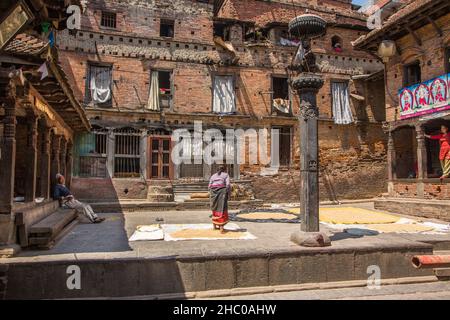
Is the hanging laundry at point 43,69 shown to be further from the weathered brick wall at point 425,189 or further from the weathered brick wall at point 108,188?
A: the weathered brick wall at point 425,189

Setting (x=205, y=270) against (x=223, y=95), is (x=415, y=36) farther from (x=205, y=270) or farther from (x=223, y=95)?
(x=205, y=270)

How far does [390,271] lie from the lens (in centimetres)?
646

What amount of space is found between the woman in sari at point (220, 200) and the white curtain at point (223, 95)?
10.1 meters

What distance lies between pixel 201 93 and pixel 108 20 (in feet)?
19.9

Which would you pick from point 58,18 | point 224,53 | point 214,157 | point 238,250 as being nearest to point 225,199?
point 238,250

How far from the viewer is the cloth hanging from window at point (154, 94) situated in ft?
57.2

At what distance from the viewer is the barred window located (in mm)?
17406

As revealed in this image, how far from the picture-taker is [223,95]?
18.7m

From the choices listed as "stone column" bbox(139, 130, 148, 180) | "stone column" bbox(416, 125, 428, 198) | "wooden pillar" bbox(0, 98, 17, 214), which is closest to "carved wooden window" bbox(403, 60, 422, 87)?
"stone column" bbox(416, 125, 428, 198)

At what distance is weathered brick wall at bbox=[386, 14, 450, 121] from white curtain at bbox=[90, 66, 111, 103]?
543 inches

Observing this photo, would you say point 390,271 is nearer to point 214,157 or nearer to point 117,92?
point 214,157

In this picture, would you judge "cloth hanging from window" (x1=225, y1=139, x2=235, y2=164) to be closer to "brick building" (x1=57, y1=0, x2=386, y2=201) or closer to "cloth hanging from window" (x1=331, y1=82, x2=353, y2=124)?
"brick building" (x1=57, y1=0, x2=386, y2=201)

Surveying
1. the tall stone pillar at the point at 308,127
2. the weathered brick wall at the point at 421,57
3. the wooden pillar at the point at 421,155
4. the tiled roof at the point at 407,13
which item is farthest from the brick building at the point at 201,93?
the tall stone pillar at the point at 308,127
